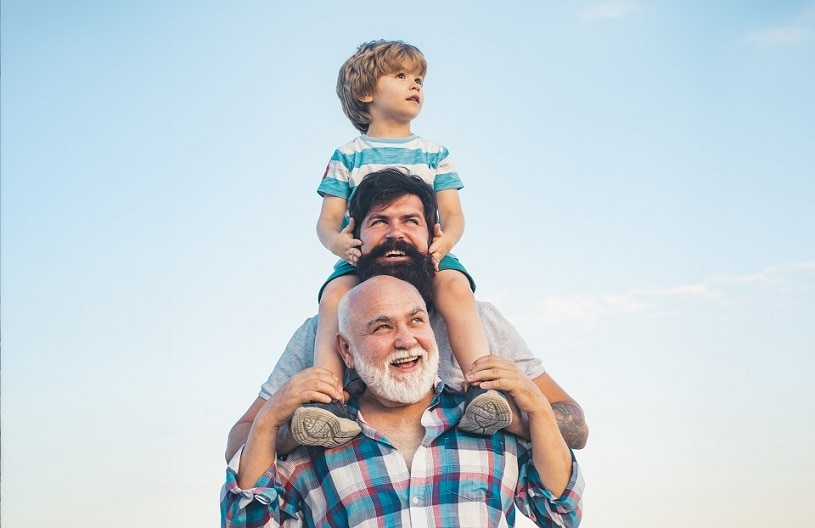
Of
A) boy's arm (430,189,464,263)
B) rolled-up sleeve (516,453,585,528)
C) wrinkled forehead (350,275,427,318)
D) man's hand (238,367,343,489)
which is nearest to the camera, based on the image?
man's hand (238,367,343,489)

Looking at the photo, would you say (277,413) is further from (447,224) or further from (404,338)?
(447,224)

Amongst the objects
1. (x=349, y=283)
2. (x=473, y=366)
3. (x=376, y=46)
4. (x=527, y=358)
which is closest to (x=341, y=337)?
(x=349, y=283)

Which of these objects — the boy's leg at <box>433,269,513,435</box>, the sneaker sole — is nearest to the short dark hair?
the boy's leg at <box>433,269,513,435</box>

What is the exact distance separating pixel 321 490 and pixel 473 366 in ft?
3.61

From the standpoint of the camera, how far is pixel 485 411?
188 inches

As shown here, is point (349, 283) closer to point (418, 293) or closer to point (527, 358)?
point (418, 293)

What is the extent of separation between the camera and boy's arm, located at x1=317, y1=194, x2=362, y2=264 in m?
5.66

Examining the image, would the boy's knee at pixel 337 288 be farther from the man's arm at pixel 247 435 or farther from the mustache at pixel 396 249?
the man's arm at pixel 247 435

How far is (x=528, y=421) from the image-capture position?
Result: 5.01 metres

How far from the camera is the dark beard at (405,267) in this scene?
215 inches

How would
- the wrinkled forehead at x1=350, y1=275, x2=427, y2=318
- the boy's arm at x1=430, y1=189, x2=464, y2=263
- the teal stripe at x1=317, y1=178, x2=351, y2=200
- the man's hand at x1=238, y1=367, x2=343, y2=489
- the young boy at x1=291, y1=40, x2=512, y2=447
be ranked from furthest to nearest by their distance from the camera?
1. the teal stripe at x1=317, y1=178, x2=351, y2=200
2. the boy's arm at x1=430, y1=189, x2=464, y2=263
3. the young boy at x1=291, y1=40, x2=512, y2=447
4. the wrinkled forehead at x1=350, y1=275, x2=427, y2=318
5. the man's hand at x1=238, y1=367, x2=343, y2=489

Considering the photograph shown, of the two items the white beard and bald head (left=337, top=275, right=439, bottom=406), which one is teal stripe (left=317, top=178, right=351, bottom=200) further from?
the white beard

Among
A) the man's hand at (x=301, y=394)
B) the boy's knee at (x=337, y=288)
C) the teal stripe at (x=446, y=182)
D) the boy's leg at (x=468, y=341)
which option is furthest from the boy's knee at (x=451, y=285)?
the man's hand at (x=301, y=394)

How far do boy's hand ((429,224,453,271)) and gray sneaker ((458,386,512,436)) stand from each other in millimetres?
1008
